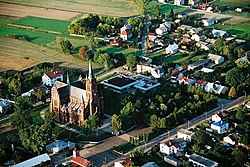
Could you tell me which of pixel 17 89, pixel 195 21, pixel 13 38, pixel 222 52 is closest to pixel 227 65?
pixel 222 52

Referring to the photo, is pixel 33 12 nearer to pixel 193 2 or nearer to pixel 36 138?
pixel 193 2

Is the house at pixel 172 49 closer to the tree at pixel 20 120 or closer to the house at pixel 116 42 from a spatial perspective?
the house at pixel 116 42

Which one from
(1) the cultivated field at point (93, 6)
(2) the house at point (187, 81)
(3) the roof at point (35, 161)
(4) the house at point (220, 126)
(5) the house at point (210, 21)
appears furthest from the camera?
(1) the cultivated field at point (93, 6)

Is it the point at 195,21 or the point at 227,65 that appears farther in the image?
the point at 195,21

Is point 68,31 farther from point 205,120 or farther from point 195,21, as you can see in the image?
point 205,120

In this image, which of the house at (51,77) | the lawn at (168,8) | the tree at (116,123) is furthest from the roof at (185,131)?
the lawn at (168,8)

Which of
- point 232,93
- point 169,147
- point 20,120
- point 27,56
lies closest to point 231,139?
point 169,147
